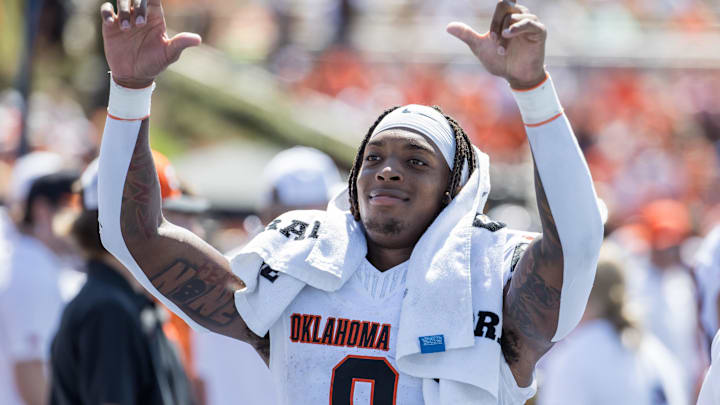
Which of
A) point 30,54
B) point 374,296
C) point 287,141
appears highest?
point 374,296

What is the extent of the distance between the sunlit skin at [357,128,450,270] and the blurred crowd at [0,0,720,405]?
129 centimetres

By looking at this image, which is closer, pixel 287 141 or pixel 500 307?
pixel 500 307

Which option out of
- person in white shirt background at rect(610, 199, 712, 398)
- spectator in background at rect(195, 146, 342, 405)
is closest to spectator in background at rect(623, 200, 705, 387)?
person in white shirt background at rect(610, 199, 712, 398)

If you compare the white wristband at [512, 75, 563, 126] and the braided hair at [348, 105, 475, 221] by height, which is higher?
the white wristband at [512, 75, 563, 126]

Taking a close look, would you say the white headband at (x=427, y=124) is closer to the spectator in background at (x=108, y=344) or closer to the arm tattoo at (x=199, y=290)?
the arm tattoo at (x=199, y=290)

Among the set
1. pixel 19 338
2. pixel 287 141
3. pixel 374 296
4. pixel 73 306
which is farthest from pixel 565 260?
pixel 287 141

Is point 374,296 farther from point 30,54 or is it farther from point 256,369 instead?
point 30,54

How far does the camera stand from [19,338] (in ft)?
15.3

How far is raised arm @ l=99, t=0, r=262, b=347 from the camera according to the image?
2750 mm

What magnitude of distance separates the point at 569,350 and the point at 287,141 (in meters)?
9.90

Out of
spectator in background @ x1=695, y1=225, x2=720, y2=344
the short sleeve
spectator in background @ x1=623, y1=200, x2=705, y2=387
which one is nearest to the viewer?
Result: the short sleeve

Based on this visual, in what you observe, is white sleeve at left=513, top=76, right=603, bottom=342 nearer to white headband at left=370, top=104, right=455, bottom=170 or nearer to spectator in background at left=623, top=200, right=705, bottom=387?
white headband at left=370, top=104, right=455, bottom=170

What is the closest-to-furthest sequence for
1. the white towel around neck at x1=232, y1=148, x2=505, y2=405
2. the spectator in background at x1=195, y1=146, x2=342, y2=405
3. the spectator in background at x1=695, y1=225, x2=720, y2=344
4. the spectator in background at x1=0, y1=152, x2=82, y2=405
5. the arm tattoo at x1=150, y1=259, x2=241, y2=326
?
the white towel around neck at x1=232, y1=148, x2=505, y2=405
the arm tattoo at x1=150, y1=259, x2=241, y2=326
the spectator in background at x1=695, y1=225, x2=720, y2=344
the spectator in background at x1=195, y1=146, x2=342, y2=405
the spectator in background at x1=0, y1=152, x2=82, y2=405

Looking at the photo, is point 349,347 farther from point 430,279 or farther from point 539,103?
point 539,103
